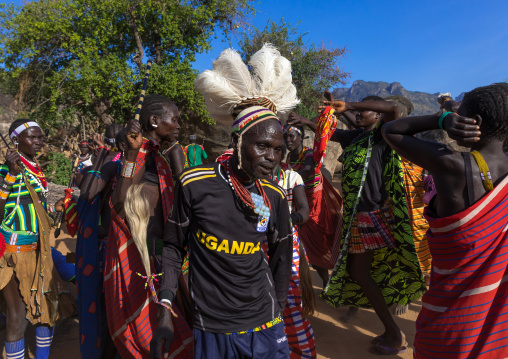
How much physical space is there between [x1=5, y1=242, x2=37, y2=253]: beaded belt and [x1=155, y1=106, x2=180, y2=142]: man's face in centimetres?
152

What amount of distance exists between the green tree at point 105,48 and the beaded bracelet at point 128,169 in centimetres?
1318

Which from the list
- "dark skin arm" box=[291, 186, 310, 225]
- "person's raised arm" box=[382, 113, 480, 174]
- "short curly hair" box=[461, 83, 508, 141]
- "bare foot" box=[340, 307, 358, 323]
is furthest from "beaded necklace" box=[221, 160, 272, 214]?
"bare foot" box=[340, 307, 358, 323]

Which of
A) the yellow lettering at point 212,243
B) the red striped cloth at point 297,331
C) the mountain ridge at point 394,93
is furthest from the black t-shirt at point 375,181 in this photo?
the mountain ridge at point 394,93

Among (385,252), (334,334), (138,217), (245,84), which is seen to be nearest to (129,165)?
(138,217)

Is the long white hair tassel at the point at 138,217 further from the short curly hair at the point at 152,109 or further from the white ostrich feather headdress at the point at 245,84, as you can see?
the white ostrich feather headdress at the point at 245,84

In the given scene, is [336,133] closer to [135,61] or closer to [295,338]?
[295,338]

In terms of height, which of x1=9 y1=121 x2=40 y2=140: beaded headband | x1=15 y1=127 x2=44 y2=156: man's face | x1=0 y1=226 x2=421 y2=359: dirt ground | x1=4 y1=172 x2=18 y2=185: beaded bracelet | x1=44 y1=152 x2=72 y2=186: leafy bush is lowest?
x1=0 y1=226 x2=421 y2=359: dirt ground

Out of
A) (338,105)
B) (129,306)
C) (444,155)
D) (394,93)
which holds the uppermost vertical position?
(394,93)

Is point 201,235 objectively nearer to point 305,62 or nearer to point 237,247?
point 237,247

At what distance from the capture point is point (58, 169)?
14.4m

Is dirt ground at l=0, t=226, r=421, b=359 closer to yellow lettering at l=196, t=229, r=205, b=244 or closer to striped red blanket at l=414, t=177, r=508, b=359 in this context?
striped red blanket at l=414, t=177, r=508, b=359

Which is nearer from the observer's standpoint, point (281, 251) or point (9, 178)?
point (281, 251)

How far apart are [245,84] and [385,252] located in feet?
7.82

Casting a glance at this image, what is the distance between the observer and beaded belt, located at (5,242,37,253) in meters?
3.04
